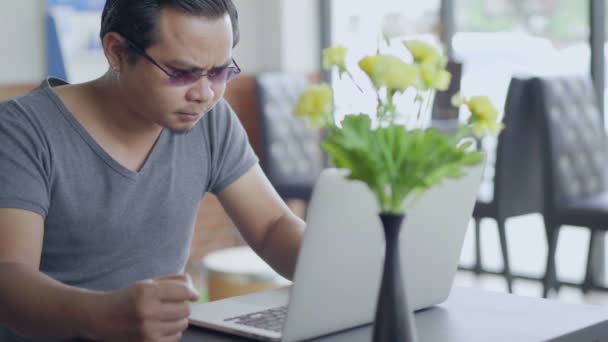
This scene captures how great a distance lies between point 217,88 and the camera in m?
1.70

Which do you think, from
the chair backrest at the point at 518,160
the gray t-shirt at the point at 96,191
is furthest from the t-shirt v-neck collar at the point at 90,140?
the chair backrest at the point at 518,160

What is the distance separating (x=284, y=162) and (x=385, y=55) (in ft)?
12.1

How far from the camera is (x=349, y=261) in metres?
1.39

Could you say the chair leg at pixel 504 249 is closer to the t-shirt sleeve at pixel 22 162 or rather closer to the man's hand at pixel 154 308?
the t-shirt sleeve at pixel 22 162

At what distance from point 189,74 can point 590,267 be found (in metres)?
3.09

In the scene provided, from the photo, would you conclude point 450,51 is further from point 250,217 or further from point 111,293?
point 111,293

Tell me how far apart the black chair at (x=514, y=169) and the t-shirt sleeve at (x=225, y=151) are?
7.06 ft

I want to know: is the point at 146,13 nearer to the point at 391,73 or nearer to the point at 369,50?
the point at 391,73

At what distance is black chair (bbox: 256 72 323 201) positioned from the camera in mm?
4820

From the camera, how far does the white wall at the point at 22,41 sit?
169 inches

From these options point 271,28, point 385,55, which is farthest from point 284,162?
point 385,55

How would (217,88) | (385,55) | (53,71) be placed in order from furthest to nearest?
(53,71)
(217,88)
(385,55)

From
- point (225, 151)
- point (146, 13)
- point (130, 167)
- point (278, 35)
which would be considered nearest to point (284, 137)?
point (278, 35)

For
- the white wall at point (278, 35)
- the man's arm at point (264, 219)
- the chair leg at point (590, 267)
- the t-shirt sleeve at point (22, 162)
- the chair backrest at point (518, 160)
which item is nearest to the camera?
the t-shirt sleeve at point (22, 162)
